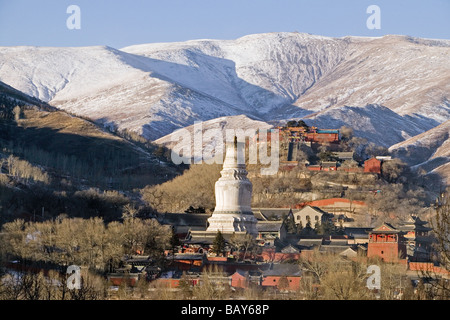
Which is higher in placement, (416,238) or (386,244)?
(416,238)

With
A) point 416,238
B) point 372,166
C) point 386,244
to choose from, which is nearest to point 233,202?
point 416,238

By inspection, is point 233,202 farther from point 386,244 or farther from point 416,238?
point 386,244

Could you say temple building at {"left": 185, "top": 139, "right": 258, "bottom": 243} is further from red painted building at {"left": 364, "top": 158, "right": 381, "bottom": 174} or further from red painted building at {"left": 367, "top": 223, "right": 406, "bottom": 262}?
red painted building at {"left": 364, "top": 158, "right": 381, "bottom": 174}

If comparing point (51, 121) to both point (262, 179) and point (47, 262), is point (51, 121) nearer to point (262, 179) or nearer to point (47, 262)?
point (262, 179)

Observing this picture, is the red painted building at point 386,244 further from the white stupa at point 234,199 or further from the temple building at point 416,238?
the white stupa at point 234,199

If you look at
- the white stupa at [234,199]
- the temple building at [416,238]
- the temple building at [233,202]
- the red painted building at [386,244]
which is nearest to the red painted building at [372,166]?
the temple building at [416,238]
